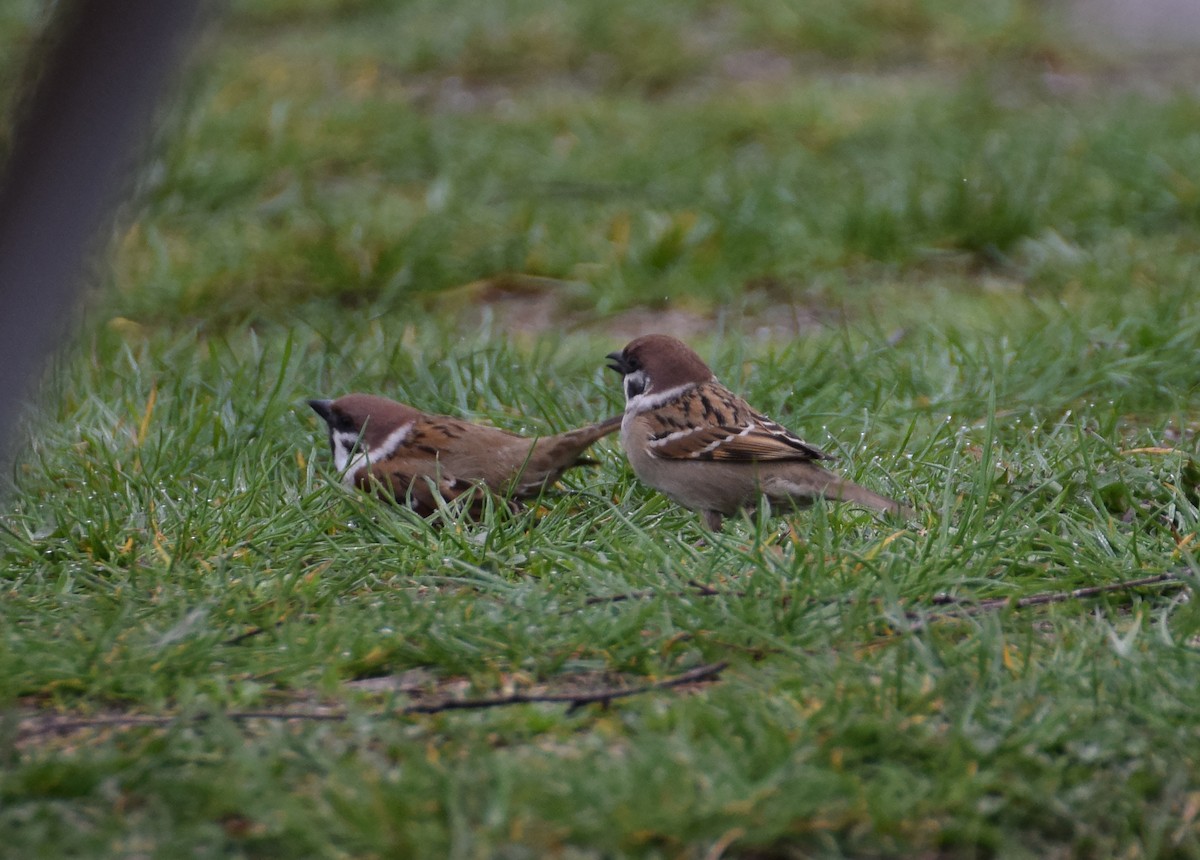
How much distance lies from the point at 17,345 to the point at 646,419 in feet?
9.09

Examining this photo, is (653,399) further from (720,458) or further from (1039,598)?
(1039,598)

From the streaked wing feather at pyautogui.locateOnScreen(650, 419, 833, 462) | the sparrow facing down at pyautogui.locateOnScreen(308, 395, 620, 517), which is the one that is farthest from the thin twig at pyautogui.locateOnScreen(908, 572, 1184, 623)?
the sparrow facing down at pyautogui.locateOnScreen(308, 395, 620, 517)

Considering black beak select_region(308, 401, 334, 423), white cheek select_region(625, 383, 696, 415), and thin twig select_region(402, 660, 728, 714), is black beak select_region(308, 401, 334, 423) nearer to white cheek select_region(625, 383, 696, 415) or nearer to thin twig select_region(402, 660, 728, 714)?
white cheek select_region(625, 383, 696, 415)

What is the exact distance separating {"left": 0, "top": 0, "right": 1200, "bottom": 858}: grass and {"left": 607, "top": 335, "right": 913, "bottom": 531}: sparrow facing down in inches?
6.0

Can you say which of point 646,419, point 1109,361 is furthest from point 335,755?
point 1109,361

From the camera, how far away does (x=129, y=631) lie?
3.83 meters

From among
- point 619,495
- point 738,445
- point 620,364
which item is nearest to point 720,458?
point 738,445

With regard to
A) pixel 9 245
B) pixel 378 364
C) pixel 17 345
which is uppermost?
pixel 9 245

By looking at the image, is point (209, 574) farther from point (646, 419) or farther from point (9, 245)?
point (9, 245)

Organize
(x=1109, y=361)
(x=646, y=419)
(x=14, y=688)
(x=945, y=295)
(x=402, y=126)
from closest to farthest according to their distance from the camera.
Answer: (x=14, y=688) → (x=646, y=419) → (x=1109, y=361) → (x=945, y=295) → (x=402, y=126)

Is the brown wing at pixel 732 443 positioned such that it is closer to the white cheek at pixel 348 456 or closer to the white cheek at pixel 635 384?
the white cheek at pixel 635 384

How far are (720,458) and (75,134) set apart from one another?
9.56 feet

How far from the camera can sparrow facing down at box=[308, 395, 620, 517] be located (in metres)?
4.89

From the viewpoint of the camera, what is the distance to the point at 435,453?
5.02 meters
